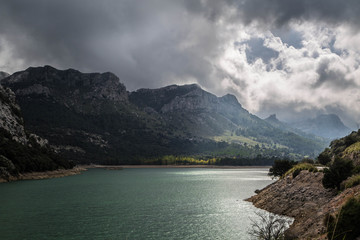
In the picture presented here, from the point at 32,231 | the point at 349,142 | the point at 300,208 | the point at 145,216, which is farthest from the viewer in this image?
the point at 349,142

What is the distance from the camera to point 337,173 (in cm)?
4616

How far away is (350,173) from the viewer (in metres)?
45.9

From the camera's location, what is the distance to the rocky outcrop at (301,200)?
3441cm

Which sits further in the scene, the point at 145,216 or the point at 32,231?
the point at 145,216

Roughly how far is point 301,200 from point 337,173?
32.1ft

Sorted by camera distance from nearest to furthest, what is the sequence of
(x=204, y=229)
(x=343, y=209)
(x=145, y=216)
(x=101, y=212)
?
(x=343, y=209), (x=204, y=229), (x=145, y=216), (x=101, y=212)

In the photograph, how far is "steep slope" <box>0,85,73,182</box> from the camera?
123 m

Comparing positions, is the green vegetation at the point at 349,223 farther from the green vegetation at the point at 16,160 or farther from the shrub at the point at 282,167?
the green vegetation at the point at 16,160

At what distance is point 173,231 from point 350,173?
33241 mm

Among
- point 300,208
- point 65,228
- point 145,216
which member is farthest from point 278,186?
point 65,228

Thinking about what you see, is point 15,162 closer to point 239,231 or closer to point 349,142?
point 239,231

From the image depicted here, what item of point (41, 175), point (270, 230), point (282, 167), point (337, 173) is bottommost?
point (270, 230)

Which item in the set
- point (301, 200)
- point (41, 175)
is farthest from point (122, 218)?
point (41, 175)

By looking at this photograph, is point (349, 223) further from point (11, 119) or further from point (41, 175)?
point (11, 119)
